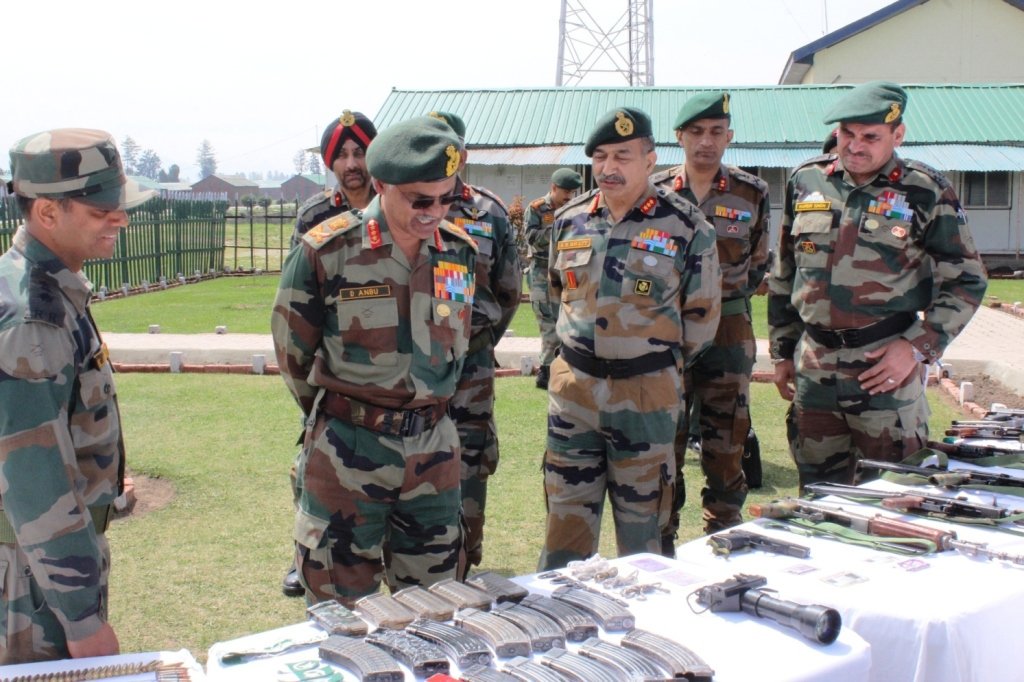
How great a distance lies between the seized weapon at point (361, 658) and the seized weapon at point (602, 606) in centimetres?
50

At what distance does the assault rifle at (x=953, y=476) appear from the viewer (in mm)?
3428

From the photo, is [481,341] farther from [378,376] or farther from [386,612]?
[386,612]

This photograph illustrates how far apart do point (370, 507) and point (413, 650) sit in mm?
1019

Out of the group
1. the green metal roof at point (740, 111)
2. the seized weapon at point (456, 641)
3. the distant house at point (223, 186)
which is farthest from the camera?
the distant house at point (223, 186)

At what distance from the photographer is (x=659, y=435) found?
12.5ft

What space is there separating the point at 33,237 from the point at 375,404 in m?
1.10

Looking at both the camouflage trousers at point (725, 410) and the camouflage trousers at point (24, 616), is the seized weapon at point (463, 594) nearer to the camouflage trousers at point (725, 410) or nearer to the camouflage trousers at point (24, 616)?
the camouflage trousers at point (24, 616)

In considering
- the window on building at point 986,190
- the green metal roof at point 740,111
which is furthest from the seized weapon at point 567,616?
the window on building at point 986,190

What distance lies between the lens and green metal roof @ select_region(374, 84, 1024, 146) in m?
22.6

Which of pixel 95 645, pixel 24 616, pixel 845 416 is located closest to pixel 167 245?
pixel 845 416

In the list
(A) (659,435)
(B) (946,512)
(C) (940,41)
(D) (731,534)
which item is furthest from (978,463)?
(C) (940,41)

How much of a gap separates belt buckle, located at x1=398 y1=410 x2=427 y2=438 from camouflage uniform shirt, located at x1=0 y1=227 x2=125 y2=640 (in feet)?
3.19

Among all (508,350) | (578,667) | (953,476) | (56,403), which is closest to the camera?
(578,667)

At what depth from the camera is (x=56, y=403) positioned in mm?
2258
